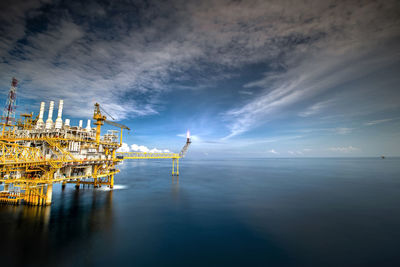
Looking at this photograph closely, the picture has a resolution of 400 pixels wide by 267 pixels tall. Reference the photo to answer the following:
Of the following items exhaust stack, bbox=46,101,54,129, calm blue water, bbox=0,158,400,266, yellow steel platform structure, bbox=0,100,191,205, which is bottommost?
calm blue water, bbox=0,158,400,266

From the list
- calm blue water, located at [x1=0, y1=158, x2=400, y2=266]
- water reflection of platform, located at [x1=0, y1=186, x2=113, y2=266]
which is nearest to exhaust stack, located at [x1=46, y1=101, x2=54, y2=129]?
calm blue water, located at [x1=0, y1=158, x2=400, y2=266]

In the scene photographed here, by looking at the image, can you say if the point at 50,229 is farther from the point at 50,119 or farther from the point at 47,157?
the point at 50,119

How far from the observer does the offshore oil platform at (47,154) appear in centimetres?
2938

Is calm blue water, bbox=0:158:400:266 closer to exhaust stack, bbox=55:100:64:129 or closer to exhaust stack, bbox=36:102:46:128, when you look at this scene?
exhaust stack, bbox=55:100:64:129

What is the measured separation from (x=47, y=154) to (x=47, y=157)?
1.57 metres

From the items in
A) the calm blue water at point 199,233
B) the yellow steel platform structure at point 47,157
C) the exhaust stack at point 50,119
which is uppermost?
the exhaust stack at point 50,119

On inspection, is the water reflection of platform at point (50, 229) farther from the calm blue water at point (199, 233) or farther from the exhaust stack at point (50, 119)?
the exhaust stack at point (50, 119)

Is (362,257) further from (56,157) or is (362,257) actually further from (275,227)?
(56,157)

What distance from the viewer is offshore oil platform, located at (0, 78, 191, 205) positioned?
29.4 metres

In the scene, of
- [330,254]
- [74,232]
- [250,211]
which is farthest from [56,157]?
[330,254]

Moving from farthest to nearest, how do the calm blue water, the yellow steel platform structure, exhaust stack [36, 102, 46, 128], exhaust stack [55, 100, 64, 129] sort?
exhaust stack [36, 102, 46, 128]
exhaust stack [55, 100, 64, 129]
the yellow steel platform structure
the calm blue water

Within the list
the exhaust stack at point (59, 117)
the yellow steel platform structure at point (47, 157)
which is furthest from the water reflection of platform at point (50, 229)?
the exhaust stack at point (59, 117)

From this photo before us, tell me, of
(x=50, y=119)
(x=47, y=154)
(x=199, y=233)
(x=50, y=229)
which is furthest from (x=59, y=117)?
(x=199, y=233)

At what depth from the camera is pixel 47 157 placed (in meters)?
32.8
